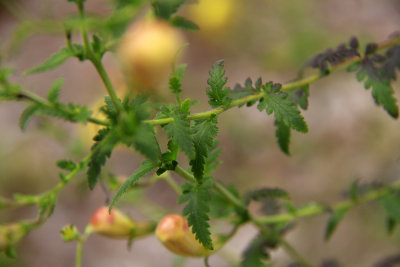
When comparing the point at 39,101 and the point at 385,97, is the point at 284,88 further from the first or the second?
the point at 39,101

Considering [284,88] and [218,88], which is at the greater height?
[284,88]

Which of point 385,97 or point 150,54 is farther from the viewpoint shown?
point 150,54

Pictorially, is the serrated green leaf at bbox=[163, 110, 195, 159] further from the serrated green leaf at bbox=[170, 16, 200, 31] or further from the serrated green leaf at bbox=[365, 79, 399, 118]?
the serrated green leaf at bbox=[365, 79, 399, 118]

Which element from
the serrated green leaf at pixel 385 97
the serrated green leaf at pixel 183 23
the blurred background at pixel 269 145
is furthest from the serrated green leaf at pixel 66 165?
the blurred background at pixel 269 145

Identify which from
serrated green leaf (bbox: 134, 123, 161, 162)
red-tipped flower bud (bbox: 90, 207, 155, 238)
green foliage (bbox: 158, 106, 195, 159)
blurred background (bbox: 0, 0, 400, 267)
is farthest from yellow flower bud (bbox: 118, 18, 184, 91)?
serrated green leaf (bbox: 134, 123, 161, 162)

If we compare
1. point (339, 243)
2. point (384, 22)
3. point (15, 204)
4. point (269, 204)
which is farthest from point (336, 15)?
point (15, 204)

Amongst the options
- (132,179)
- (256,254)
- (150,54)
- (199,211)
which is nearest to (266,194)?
(256,254)
